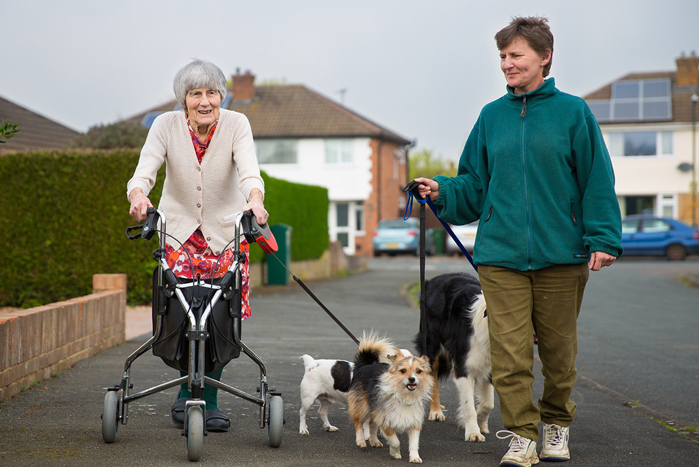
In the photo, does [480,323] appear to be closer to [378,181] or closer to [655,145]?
[378,181]

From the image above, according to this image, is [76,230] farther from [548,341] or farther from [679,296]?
[679,296]

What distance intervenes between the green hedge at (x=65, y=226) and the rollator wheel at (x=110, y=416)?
7.00 m

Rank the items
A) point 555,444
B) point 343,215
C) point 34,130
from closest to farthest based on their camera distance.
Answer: point 555,444 < point 34,130 < point 343,215

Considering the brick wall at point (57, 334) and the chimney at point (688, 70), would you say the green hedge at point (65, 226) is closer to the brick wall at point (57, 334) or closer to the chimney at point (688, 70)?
the brick wall at point (57, 334)

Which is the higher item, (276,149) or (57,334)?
(276,149)

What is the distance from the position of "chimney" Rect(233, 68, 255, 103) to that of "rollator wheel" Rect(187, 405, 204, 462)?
3846 cm

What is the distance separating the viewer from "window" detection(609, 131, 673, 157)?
3878cm

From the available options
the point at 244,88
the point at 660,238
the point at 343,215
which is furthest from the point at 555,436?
the point at 244,88

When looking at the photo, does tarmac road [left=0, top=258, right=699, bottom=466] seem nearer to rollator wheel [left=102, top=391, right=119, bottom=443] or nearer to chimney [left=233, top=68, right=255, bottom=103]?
rollator wheel [left=102, top=391, right=119, bottom=443]

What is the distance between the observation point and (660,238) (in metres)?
28.2

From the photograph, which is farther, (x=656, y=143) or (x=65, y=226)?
(x=656, y=143)

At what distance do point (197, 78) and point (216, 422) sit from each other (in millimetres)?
2057

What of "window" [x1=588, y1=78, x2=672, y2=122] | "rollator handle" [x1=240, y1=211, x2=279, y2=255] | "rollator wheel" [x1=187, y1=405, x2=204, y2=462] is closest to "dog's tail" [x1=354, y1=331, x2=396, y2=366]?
"rollator handle" [x1=240, y1=211, x2=279, y2=255]

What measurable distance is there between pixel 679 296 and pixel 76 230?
11.7 m
